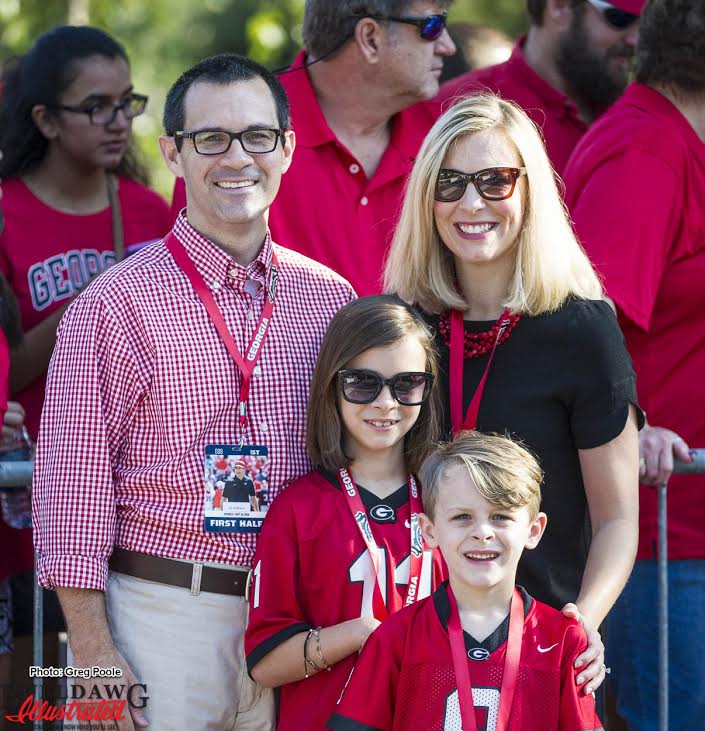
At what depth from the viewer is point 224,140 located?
3.73m

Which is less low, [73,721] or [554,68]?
[554,68]

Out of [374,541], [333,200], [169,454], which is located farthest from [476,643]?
[333,200]

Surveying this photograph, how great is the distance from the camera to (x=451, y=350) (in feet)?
12.0

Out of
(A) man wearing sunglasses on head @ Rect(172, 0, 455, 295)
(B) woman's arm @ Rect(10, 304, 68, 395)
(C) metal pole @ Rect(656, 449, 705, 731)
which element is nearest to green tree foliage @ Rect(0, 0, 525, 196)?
(A) man wearing sunglasses on head @ Rect(172, 0, 455, 295)

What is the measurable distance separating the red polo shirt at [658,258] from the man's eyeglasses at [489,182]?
20.7 inches

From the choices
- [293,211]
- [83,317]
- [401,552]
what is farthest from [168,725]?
[293,211]

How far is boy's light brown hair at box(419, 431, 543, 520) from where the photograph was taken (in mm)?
3168

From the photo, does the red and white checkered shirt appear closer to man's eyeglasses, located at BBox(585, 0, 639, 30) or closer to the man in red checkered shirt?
the man in red checkered shirt

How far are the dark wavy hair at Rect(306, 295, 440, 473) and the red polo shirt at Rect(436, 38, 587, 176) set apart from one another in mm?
2251


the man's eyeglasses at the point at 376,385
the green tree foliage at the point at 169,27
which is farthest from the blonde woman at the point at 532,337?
the green tree foliage at the point at 169,27

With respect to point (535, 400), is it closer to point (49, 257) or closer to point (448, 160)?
point (448, 160)

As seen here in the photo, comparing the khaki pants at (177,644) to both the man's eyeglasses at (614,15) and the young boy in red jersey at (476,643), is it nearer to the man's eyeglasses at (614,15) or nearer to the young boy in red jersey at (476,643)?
the young boy in red jersey at (476,643)

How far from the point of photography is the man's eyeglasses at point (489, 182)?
3.64m

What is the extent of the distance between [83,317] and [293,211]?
1.41 metres
